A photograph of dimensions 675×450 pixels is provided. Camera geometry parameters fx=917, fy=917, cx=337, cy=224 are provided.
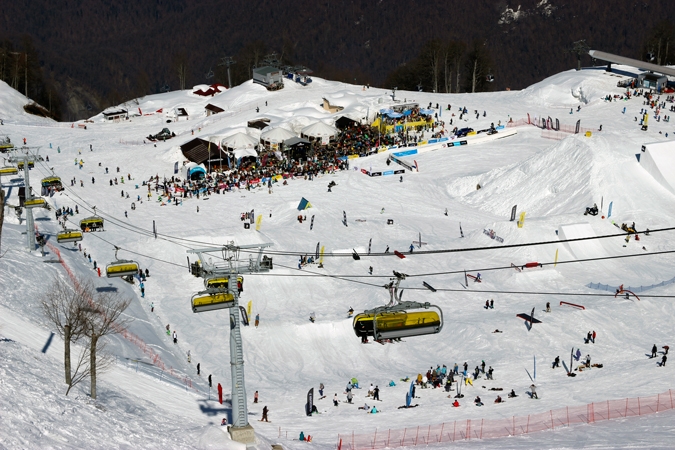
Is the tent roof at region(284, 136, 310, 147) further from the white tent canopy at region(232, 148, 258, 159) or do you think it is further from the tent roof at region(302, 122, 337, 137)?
the white tent canopy at region(232, 148, 258, 159)

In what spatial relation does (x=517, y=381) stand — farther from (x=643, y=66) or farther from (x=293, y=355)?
(x=643, y=66)

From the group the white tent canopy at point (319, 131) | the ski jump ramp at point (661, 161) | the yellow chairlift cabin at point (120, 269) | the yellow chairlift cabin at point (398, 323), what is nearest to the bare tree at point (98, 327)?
the yellow chairlift cabin at point (120, 269)

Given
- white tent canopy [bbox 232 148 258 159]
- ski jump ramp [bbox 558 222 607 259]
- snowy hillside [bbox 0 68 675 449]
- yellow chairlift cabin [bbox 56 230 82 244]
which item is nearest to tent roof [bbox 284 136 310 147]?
white tent canopy [bbox 232 148 258 159]

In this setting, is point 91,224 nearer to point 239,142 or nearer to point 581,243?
point 239,142

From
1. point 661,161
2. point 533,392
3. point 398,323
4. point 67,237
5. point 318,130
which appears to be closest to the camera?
point 398,323

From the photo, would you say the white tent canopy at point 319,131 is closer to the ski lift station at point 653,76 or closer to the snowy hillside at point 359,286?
the snowy hillside at point 359,286

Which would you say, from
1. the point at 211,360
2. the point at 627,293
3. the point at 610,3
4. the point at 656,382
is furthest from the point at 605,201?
the point at 610,3

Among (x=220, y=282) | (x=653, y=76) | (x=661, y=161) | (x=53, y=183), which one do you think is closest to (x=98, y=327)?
(x=220, y=282)
